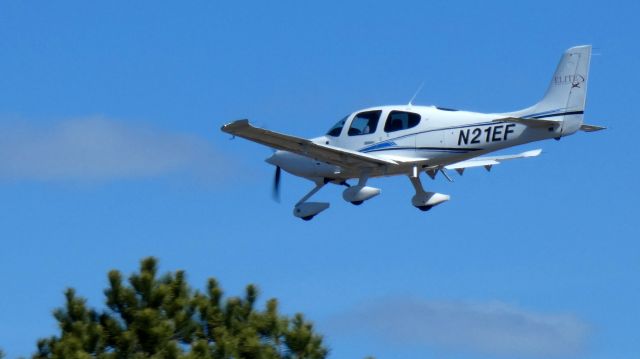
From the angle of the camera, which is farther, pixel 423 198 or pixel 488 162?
pixel 488 162

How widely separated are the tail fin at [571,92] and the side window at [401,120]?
303cm

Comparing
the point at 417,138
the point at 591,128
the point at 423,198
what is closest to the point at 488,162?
the point at 423,198

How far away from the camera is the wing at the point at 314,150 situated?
50219 mm

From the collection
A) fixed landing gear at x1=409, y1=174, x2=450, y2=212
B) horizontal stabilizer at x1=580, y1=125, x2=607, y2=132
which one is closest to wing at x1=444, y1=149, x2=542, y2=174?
fixed landing gear at x1=409, y1=174, x2=450, y2=212

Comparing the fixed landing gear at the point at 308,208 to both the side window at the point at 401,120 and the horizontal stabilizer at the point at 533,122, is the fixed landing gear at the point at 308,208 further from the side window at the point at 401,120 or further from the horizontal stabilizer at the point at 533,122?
the horizontal stabilizer at the point at 533,122

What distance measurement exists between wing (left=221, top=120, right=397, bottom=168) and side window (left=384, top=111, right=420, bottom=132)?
0.77 meters

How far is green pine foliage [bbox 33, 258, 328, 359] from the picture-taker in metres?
42.6

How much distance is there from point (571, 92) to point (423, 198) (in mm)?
4627

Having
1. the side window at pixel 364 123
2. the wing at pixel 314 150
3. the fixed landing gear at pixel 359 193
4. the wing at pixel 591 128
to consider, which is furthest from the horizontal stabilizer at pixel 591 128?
the fixed landing gear at pixel 359 193

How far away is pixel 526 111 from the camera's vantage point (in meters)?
49.3

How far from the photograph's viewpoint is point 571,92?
48812 mm

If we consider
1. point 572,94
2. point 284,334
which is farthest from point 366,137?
point 284,334

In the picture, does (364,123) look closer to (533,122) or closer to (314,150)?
(314,150)

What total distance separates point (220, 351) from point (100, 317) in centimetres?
310
